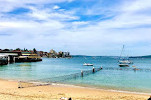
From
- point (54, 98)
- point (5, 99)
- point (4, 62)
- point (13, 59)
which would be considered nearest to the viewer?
point (5, 99)

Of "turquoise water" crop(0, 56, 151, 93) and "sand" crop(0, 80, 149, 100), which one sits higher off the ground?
"sand" crop(0, 80, 149, 100)

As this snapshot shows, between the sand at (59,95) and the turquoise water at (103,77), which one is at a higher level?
the sand at (59,95)

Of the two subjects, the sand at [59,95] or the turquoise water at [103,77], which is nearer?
the sand at [59,95]

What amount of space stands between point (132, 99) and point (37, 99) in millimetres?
10712

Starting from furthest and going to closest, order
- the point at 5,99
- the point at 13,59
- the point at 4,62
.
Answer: the point at 13,59 → the point at 4,62 → the point at 5,99

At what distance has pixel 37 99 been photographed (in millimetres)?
17547

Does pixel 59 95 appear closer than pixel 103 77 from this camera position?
Yes

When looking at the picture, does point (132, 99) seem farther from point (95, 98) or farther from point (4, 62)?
point (4, 62)

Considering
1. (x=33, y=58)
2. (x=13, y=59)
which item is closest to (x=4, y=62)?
(x=13, y=59)

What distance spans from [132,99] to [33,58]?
129583 mm

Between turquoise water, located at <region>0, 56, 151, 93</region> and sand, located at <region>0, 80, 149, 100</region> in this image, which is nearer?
sand, located at <region>0, 80, 149, 100</region>

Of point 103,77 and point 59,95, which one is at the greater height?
point 59,95

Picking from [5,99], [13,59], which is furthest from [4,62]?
[5,99]

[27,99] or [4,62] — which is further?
[4,62]
